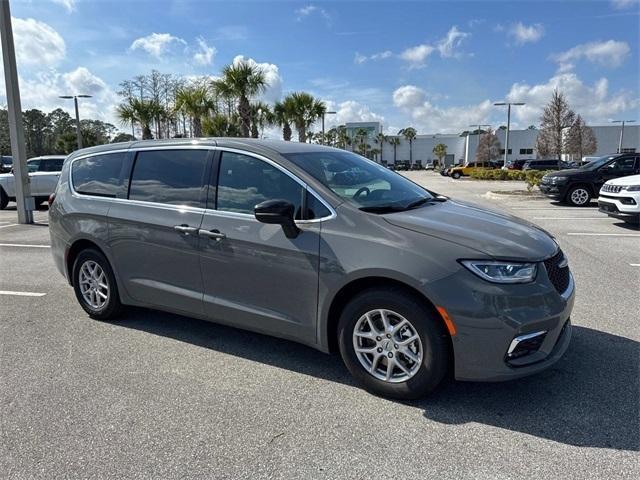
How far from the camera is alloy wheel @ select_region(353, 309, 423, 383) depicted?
3062mm

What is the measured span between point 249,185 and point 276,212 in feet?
2.09

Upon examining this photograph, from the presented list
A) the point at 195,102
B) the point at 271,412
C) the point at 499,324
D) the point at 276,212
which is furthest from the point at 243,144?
the point at 195,102

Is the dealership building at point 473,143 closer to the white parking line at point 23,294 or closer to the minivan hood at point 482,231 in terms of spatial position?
the minivan hood at point 482,231

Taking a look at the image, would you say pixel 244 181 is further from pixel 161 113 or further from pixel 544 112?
pixel 544 112

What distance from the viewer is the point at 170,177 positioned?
415cm

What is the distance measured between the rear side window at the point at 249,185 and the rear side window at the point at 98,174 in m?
1.36

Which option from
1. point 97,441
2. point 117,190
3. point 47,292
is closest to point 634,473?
point 97,441

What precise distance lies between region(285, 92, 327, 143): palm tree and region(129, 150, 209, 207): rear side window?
78.5ft

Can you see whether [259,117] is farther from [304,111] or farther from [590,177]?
[590,177]

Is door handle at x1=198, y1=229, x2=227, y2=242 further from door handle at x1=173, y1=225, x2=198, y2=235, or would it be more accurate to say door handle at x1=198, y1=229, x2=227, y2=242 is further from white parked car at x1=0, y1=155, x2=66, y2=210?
white parked car at x1=0, y1=155, x2=66, y2=210

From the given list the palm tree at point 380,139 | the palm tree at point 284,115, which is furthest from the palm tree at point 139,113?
the palm tree at point 380,139

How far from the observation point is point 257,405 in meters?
3.14

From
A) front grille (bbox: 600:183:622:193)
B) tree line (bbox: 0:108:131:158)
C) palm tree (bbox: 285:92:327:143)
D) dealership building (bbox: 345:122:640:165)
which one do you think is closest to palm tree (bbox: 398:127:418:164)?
dealership building (bbox: 345:122:640:165)

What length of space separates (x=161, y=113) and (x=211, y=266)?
2599cm
